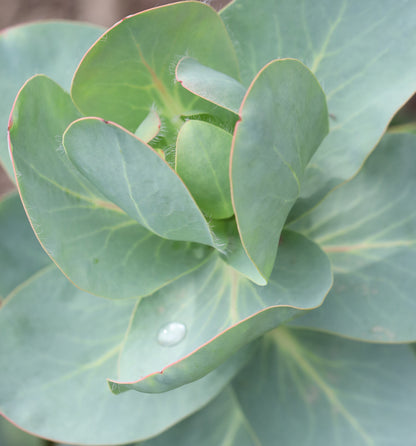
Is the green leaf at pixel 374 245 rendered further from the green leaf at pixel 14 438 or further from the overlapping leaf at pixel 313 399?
the green leaf at pixel 14 438

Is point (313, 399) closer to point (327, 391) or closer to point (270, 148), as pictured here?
point (327, 391)

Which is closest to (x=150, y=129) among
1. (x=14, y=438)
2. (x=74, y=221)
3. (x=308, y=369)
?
(x=74, y=221)

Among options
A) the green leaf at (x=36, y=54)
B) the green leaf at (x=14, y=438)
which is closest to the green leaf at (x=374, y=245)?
the green leaf at (x=36, y=54)

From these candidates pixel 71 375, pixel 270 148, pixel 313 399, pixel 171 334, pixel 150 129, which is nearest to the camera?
pixel 270 148

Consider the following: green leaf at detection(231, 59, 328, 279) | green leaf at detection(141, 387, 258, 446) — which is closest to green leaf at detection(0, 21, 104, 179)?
→ green leaf at detection(231, 59, 328, 279)

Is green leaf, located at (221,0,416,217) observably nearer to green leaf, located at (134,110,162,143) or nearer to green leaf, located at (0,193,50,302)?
green leaf, located at (134,110,162,143)

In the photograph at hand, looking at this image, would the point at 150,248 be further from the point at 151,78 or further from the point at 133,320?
the point at 151,78
